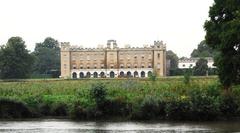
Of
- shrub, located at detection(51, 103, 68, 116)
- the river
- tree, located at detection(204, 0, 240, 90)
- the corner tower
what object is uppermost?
the corner tower

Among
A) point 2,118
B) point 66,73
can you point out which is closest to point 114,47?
point 66,73

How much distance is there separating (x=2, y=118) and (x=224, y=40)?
543 inches

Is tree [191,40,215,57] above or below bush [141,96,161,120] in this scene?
above

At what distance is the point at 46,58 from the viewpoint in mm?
146750

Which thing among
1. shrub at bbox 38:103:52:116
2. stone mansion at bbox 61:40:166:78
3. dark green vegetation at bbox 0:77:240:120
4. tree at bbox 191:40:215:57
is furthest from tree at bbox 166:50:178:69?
shrub at bbox 38:103:52:116

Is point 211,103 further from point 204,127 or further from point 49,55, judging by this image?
point 49,55

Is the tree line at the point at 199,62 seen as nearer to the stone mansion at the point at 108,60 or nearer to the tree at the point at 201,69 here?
the tree at the point at 201,69

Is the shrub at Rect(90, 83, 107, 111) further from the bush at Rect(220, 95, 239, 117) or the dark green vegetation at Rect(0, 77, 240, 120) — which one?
the bush at Rect(220, 95, 239, 117)

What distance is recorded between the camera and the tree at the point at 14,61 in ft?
354

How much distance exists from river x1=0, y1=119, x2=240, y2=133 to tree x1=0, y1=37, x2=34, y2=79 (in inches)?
2943

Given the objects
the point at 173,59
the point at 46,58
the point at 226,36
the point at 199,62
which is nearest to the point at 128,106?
the point at 226,36

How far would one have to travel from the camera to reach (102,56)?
13875 centimetres

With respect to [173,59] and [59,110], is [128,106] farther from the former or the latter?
[173,59]

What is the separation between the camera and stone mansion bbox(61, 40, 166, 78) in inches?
5394
